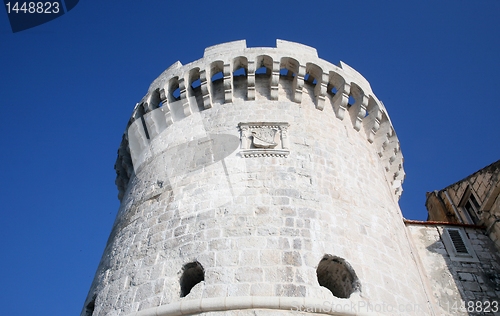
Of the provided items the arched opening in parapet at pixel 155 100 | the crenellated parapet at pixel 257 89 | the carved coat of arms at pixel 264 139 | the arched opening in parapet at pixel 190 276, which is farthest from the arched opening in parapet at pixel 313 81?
the arched opening in parapet at pixel 190 276

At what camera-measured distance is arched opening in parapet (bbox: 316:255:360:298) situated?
16.9 ft

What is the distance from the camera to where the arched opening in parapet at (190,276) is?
5125 mm

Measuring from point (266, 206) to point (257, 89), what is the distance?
9.72 ft

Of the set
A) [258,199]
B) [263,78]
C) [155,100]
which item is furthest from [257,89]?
[258,199]

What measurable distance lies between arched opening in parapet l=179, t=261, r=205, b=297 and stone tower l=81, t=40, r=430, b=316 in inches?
0.6

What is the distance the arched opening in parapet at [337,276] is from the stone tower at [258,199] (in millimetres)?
16

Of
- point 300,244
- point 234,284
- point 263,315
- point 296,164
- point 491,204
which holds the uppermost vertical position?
point 491,204

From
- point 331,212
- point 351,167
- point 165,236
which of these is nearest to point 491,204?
point 351,167

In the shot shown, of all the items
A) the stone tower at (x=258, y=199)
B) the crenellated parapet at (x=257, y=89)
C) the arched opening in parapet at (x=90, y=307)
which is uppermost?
the crenellated parapet at (x=257, y=89)

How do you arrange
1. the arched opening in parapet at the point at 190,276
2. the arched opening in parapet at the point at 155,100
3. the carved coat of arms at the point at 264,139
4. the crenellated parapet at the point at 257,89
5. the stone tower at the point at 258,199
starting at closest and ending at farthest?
the stone tower at the point at 258,199 → the arched opening in parapet at the point at 190,276 → the carved coat of arms at the point at 264,139 → the crenellated parapet at the point at 257,89 → the arched opening in parapet at the point at 155,100

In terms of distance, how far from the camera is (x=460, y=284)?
7.21 metres

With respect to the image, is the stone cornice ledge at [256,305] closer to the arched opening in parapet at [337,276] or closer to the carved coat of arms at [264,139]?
the arched opening in parapet at [337,276]

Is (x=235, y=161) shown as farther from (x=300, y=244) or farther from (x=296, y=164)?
(x=300, y=244)

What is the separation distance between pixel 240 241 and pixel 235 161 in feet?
4.94
